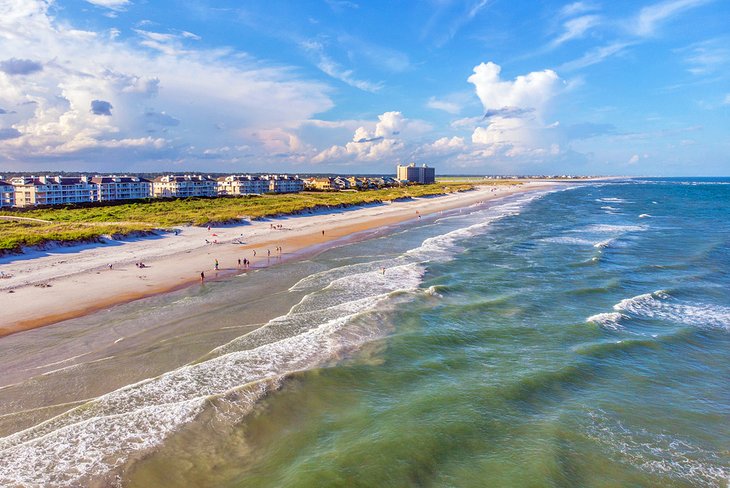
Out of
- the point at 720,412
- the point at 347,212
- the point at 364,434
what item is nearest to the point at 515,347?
the point at 720,412

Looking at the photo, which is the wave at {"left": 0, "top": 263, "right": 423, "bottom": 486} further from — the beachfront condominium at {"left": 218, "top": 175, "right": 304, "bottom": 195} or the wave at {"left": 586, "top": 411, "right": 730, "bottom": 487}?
the beachfront condominium at {"left": 218, "top": 175, "right": 304, "bottom": 195}

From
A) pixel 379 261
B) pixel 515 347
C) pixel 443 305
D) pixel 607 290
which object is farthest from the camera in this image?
pixel 379 261

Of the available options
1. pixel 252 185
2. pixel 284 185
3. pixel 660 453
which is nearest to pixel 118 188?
pixel 252 185

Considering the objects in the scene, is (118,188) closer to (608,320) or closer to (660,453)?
(608,320)

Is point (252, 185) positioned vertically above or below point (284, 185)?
below

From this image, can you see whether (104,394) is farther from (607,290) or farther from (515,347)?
(607,290)

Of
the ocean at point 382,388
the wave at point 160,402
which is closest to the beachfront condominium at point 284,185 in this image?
the ocean at point 382,388

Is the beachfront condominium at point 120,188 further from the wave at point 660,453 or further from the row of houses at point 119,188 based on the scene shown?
the wave at point 660,453
